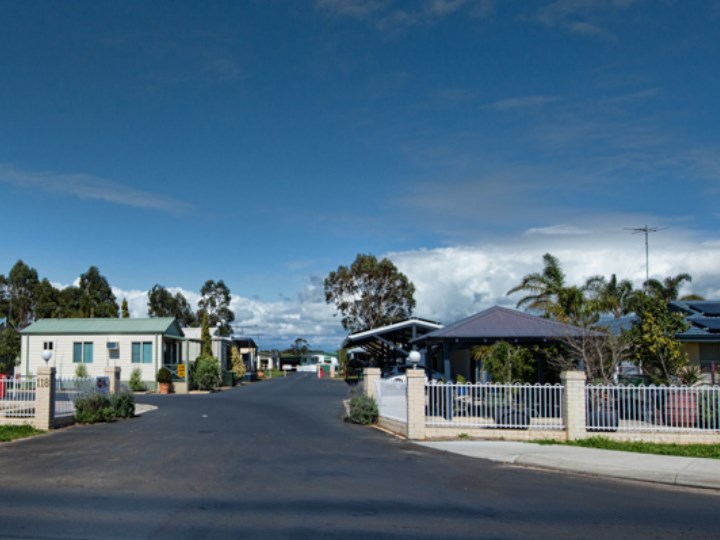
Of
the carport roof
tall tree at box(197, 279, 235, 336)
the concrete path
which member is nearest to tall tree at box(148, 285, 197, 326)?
tall tree at box(197, 279, 235, 336)

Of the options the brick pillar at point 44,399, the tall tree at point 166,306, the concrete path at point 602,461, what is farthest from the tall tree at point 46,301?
the concrete path at point 602,461

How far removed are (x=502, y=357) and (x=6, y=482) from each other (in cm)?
2140

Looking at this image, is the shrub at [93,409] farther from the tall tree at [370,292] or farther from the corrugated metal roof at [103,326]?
the tall tree at [370,292]

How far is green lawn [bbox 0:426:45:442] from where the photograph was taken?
1920 centimetres

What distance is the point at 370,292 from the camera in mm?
64250

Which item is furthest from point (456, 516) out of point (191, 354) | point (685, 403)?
point (191, 354)

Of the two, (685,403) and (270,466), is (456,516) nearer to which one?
(270,466)

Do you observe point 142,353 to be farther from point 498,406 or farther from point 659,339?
point 659,339

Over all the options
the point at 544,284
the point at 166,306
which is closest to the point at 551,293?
the point at 544,284

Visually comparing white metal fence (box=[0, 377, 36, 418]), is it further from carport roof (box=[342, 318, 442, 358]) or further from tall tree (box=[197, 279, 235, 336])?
tall tree (box=[197, 279, 235, 336])

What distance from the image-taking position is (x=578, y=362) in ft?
84.3

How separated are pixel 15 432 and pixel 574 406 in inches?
590

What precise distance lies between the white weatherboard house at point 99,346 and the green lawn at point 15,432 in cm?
2409

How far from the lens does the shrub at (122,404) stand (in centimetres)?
2478
